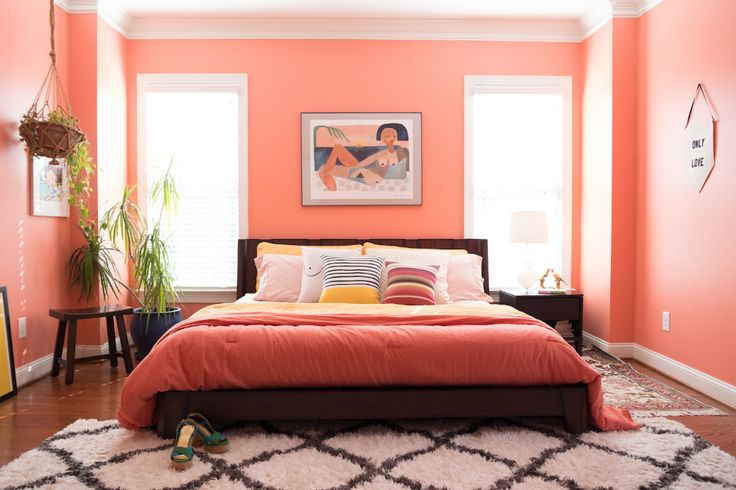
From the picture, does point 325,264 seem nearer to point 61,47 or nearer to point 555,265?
point 555,265

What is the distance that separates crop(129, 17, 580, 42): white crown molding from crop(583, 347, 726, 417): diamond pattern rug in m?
2.98

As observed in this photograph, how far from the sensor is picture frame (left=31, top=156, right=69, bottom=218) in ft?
13.2

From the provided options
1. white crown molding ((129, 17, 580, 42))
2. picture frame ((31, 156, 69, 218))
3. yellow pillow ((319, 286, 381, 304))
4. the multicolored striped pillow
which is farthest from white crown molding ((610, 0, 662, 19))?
picture frame ((31, 156, 69, 218))

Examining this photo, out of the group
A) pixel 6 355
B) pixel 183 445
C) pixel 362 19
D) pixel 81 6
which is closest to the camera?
pixel 183 445

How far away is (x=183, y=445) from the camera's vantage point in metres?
2.47

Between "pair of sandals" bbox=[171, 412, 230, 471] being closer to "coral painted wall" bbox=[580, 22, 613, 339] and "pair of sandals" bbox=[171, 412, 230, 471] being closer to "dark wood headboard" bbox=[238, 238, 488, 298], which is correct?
"dark wood headboard" bbox=[238, 238, 488, 298]

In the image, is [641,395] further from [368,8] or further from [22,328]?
[22,328]

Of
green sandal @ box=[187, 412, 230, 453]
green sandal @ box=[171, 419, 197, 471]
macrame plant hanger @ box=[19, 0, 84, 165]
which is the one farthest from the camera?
macrame plant hanger @ box=[19, 0, 84, 165]

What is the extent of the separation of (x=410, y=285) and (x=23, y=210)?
2730 mm

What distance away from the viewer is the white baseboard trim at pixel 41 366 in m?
3.83

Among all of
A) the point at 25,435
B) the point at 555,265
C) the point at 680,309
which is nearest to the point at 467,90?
the point at 555,265

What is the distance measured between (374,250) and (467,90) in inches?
69.0

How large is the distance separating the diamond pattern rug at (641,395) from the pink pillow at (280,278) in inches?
91.4

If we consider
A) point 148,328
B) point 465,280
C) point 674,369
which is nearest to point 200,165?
point 148,328
